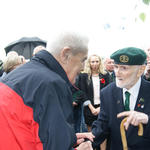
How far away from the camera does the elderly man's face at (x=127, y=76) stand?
209cm

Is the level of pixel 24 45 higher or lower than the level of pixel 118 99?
higher

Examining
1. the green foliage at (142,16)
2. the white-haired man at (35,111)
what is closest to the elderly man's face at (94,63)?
the green foliage at (142,16)

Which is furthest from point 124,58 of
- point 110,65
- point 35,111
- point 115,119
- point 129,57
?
point 110,65

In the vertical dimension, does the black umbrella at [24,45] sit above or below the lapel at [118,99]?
above

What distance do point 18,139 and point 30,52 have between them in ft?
18.5

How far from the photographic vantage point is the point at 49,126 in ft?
4.06

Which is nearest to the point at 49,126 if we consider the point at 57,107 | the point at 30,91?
the point at 57,107

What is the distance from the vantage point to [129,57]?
2074mm

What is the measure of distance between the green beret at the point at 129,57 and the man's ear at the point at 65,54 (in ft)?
2.52

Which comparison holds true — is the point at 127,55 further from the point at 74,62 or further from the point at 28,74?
the point at 28,74

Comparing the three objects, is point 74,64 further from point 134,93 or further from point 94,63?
point 94,63

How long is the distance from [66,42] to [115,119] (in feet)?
3.59

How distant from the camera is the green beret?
2.09 m

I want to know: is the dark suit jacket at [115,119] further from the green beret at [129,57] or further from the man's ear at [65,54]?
the man's ear at [65,54]
